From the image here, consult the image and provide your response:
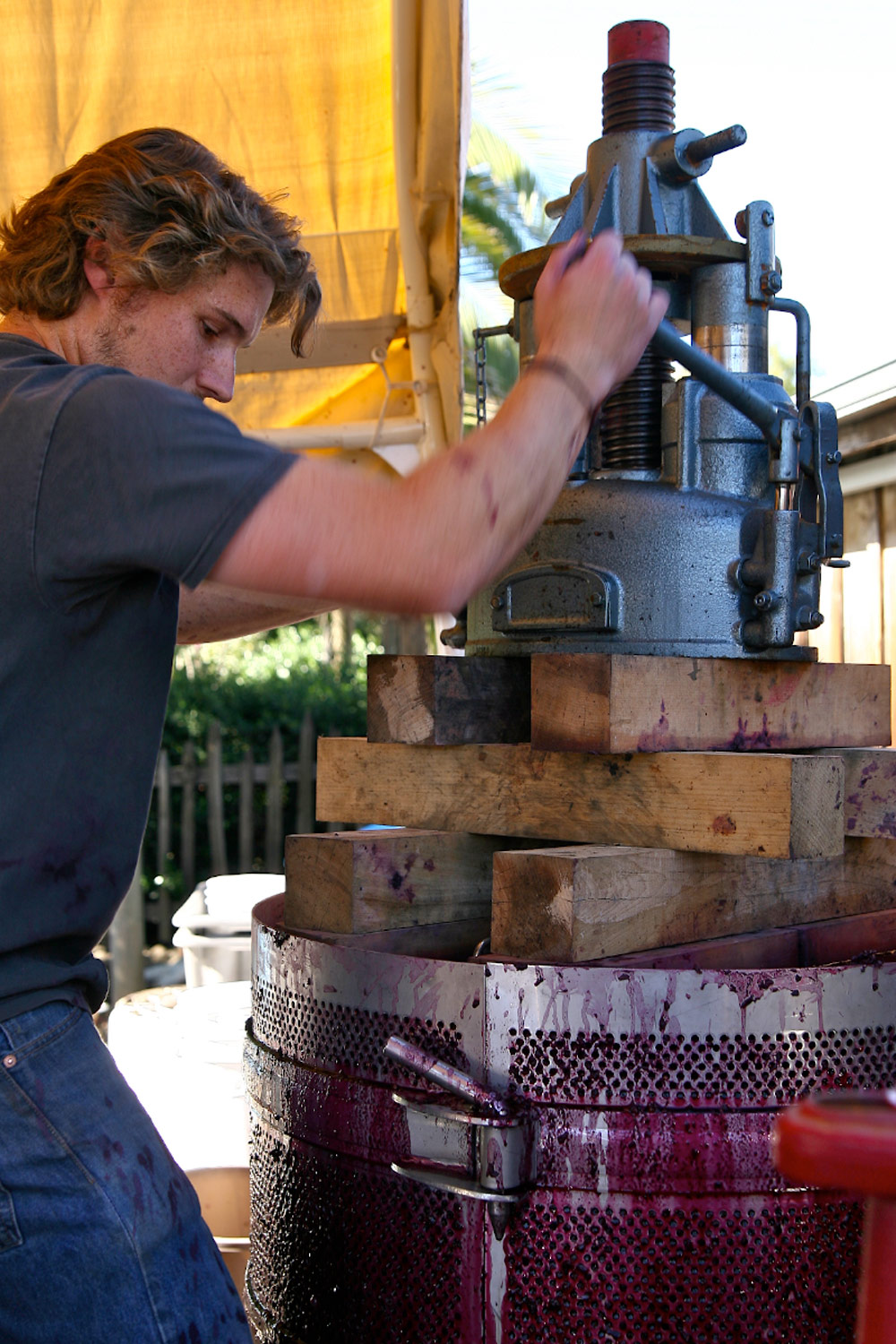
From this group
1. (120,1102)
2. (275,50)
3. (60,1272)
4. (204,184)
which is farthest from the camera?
(275,50)

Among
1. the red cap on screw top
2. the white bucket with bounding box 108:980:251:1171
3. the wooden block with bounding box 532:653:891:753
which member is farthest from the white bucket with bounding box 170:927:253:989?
the red cap on screw top

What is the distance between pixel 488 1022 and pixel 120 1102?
1.49 ft

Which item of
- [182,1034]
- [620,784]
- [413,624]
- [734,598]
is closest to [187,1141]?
[182,1034]

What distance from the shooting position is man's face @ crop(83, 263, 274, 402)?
1583 mm

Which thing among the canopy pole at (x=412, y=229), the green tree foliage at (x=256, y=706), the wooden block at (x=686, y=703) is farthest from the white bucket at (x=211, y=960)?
the green tree foliage at (x=256, y=706)

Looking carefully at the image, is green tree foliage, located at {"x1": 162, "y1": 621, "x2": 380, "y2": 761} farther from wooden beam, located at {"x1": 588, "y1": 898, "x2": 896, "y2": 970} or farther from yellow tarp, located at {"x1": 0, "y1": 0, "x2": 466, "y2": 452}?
wooden beam, located at {"x1": 588, "y1": 898, "x2": 896, "y2": 970}

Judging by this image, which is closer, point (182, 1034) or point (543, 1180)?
point (543, 1180)

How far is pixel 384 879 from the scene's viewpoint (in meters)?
1.87

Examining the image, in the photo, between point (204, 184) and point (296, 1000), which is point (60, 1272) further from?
point (204, 184)

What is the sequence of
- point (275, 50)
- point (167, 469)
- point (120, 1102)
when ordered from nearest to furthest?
point (167, 469) < point (120, 1102) < point (275, 50)

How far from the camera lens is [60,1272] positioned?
1.36m

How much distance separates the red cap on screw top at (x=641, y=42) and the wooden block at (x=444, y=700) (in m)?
1.05

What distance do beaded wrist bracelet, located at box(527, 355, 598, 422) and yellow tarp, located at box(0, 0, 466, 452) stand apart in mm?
1626

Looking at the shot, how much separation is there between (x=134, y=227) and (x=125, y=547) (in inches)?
22.0
